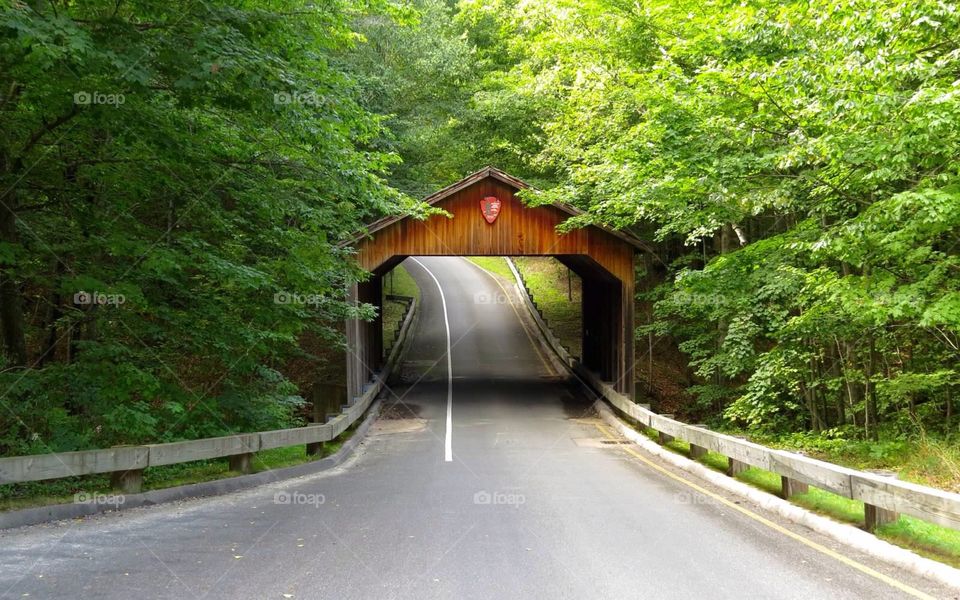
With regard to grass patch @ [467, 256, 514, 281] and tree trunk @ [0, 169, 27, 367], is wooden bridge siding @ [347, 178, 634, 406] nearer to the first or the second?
tree trunk @ [0, 169, 27, 367]

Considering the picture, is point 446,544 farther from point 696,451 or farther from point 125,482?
point 696,451

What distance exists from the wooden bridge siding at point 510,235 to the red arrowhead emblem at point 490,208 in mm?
113

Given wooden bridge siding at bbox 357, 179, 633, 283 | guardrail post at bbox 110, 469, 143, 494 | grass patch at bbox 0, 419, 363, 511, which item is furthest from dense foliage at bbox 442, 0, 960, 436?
guardrail post at bbox 110, 469, 143, 494

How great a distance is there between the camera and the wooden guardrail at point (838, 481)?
228 inches

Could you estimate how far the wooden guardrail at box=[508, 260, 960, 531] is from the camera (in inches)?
228

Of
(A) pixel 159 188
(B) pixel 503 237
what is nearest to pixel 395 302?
(B) pixel 503 237

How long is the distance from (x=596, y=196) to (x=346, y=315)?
24.0 feet

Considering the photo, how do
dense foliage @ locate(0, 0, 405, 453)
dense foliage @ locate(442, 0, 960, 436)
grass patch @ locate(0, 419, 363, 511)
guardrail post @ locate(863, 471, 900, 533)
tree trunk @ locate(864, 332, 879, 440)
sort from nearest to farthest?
guardrail post @ locate(863, 471, 900, 533) → dense foliage @ locate(0, 0, 405, 453) → grass patch @ locate(0, 419, 363, 511) → dense foliage @ locate(442, 0, 960, 436) → tree trunk @ locate(864, 332, 879, 440)

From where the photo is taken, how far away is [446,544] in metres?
6.66

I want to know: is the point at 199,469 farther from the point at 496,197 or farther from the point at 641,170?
the point at 496,197

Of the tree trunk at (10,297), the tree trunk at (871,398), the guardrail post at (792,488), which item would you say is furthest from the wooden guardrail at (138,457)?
the tree trunk at (871,398)

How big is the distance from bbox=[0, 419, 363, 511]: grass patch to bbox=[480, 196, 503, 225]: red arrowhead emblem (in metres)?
9.18

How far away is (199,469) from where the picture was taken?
10.5 m

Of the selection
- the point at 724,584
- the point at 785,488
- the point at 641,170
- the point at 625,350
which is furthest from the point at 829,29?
the point at 625,350
